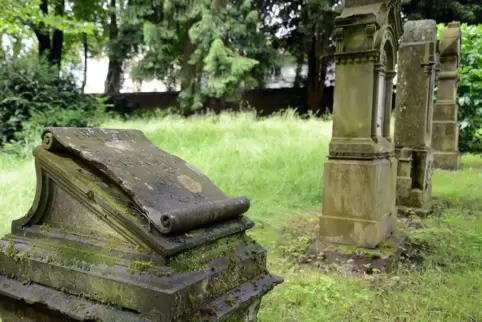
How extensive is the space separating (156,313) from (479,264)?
3719mm

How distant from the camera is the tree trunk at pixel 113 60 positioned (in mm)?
17281

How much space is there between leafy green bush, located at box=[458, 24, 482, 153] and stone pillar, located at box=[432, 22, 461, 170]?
176 cm

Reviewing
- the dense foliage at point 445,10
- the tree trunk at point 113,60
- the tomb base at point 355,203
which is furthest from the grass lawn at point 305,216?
the dense foliage at point 445,10

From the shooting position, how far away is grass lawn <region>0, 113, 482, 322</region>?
3.22 meters

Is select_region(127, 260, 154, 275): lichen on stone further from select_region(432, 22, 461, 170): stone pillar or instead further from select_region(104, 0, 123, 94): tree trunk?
select_region(104, 0, 123, 94): tree trunk

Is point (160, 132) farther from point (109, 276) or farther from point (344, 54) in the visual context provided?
point (109, 276)

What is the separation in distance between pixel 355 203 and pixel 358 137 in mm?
684

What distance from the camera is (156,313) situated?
5.28 ft

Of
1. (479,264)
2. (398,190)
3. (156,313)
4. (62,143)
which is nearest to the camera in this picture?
(156,313)

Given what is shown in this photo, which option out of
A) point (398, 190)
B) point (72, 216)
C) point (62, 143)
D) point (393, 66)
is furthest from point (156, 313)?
point (398, 190)

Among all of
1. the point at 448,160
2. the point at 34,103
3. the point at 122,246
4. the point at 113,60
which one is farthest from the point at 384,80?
the point at 113,60

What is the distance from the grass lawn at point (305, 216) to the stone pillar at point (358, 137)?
0.50 m

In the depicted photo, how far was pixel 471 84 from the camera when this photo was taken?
12.6 metres

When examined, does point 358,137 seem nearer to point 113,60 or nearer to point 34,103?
point 34,103
